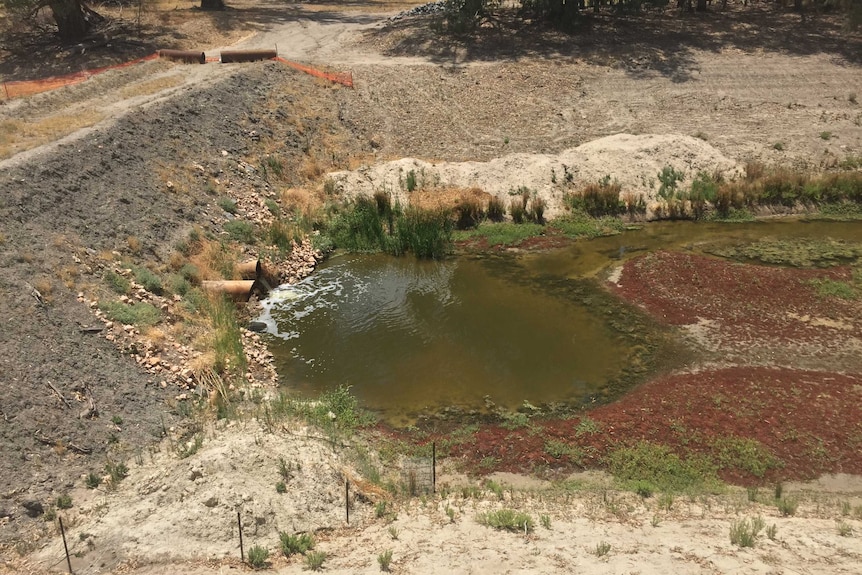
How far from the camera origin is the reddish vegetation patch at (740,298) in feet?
59.6

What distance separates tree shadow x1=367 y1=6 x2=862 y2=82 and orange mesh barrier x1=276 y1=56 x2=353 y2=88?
18.1 feet

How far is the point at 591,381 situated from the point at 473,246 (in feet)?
29.6

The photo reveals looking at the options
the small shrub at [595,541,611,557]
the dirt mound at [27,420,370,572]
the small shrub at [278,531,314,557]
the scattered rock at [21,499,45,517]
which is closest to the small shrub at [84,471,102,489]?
the dirt mound at [27,420,370,572]

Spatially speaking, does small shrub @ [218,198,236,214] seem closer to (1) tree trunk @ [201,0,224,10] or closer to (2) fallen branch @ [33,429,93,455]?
(2) fallen branch @ [33,429,93,455]

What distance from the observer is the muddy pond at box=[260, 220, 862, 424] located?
16484 millimetres

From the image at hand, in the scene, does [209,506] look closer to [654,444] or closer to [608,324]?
[654,444]

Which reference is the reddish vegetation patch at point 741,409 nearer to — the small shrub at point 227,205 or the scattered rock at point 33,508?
the scattered rock at point 33,508

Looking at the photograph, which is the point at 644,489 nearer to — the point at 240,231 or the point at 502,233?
the point at 502,233

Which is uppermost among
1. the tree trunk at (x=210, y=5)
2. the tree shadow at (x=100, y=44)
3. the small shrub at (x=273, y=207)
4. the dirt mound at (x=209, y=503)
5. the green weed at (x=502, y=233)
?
the tree trunk at (x=210, y=5)

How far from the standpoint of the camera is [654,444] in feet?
46.3

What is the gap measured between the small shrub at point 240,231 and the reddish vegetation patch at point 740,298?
12.7 meters

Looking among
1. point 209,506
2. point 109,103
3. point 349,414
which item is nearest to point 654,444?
point 349,414

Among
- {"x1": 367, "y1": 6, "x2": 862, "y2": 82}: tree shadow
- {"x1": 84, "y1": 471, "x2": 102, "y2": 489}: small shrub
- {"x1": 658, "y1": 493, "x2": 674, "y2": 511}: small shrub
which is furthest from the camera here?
{"x1": 367, "y1": 6, "x2": 862, "y2": 82}: tree shadow

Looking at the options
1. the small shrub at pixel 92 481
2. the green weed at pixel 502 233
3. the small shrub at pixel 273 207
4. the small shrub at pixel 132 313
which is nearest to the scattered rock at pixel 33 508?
the small shrub at pixel 92 481
